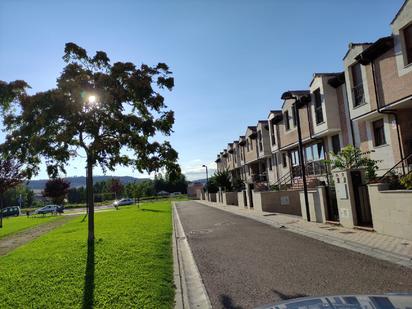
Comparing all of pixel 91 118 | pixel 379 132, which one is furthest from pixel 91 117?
pixel 379 132

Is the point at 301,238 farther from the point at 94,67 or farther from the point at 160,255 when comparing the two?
the point at 94,67

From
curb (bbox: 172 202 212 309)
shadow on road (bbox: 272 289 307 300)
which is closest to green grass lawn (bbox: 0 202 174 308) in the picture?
curb (bbox: 172 202 212 309)

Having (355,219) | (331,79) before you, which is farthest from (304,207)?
(331,79)

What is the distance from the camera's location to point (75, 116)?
11008mm

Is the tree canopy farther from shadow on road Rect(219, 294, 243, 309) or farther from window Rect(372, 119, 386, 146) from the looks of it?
window Rect(372, 119, 386, 146)

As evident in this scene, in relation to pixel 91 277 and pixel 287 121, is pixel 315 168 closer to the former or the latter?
pixel 287 121

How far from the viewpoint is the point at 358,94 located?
18.0 metres

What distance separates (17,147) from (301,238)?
9.58 meters

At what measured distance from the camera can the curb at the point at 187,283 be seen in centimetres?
596

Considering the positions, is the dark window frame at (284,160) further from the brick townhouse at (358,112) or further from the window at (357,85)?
the window at (357,85)

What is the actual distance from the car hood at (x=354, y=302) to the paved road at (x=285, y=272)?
3207 mm

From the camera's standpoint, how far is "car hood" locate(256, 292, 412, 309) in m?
2.41

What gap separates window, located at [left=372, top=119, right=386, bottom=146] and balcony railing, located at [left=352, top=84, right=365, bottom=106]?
4.27 ft

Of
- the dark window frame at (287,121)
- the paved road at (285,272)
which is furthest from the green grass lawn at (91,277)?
the dark window frame at (287,121)
